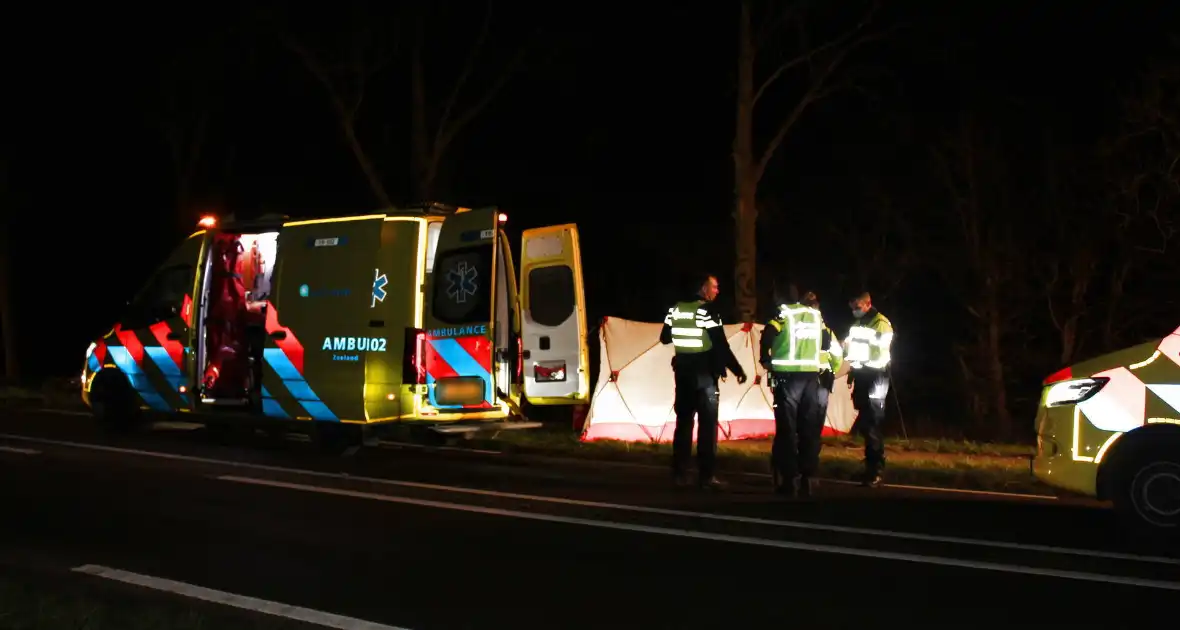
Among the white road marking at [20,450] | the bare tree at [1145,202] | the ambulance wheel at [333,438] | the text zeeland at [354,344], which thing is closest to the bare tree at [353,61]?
the ambulance wheel at [333,438]

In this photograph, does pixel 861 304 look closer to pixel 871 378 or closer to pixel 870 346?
pixel 870 346

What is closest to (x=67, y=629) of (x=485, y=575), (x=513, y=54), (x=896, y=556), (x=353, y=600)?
(x=353, y=600)

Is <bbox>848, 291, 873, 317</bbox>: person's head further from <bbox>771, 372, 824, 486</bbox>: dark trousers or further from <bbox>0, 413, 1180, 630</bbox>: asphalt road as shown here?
<bbox>0, 413, 1180, 630</bbox>: asphalt road

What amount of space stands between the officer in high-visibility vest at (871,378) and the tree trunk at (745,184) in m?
6.96

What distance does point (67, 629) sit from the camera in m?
5.16

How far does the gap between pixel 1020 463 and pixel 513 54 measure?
13.4 meters

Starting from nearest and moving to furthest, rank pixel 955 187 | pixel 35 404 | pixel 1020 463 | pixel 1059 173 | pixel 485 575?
pixel 485 575, pixel 1020 463, pixel 35 404, pixel 1059 173, pixel 955 187

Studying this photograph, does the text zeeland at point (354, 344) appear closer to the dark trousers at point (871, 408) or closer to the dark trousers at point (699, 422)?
the dark trousers at point (699, 422)

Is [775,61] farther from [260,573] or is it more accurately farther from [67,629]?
[67,629]

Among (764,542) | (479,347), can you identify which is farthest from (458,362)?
(764,542)

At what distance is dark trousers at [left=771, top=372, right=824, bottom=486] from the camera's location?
9.70m

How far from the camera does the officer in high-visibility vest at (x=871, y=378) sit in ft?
34.2

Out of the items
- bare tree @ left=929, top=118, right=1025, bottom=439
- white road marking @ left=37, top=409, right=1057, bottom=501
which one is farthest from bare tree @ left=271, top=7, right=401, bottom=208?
bare tree @ left=929, top=118, right=1025, bottom=439

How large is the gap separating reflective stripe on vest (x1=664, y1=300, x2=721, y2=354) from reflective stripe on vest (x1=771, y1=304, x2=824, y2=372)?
56cm
